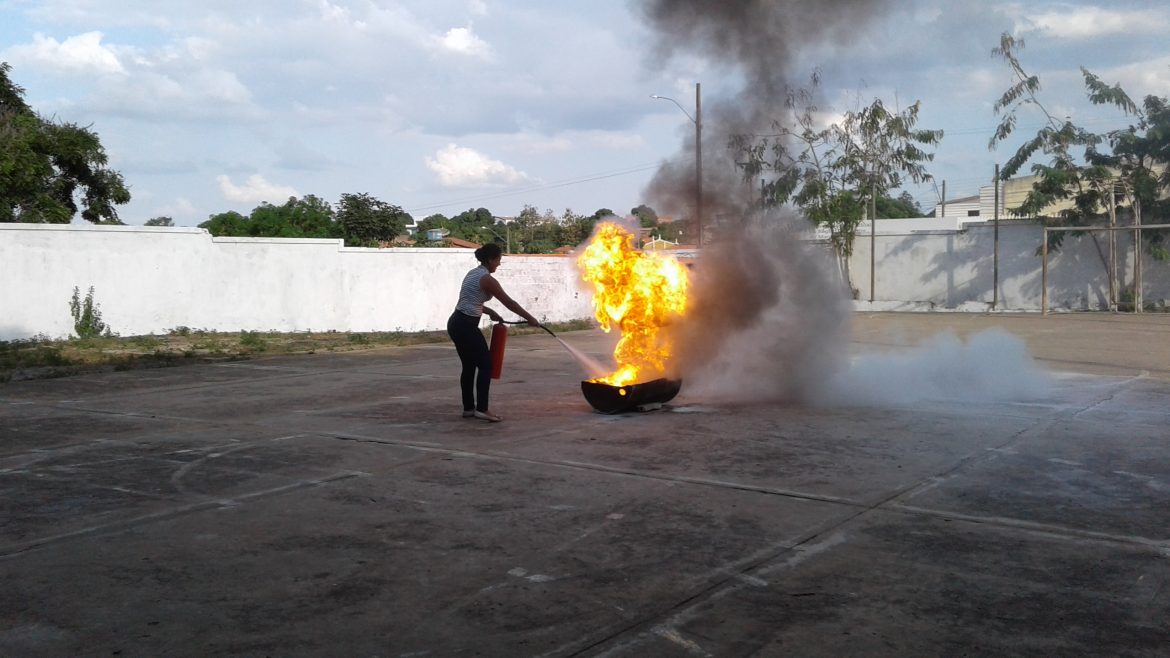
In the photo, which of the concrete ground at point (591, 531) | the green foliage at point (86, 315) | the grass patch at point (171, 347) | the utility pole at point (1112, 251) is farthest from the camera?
the utility pole at point (1112, 251)

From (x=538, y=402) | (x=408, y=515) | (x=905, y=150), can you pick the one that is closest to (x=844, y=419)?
(x=538, y=402)

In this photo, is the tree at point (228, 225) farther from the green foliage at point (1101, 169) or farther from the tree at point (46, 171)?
the green foliage at point (1101, 169)

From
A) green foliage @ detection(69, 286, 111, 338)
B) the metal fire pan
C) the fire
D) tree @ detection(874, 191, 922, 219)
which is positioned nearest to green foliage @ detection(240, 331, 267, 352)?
green foliage @ detection(69, 286, 111, 338)

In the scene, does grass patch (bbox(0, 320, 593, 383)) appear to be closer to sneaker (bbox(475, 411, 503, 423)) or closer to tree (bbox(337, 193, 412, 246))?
sneaker (bbox(475, 411, 503, 423))

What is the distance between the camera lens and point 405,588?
14.3 ft

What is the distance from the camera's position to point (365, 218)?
37.8m

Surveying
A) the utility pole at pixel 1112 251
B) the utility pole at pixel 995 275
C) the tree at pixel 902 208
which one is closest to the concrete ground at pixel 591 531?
the utility pole at pixel 1112 251

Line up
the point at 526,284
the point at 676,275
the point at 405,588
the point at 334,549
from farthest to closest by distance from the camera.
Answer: the point at 526,284, the point at 676,275, the point at 334,549, the point at 405,588

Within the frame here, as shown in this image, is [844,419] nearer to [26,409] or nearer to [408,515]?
[408,515]

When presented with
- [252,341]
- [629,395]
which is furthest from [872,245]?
[629,395]

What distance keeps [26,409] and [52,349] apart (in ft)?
27.9

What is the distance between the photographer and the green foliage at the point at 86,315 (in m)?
20.3

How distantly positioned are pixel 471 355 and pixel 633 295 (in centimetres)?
186

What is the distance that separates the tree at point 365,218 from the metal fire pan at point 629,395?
2932 cm
